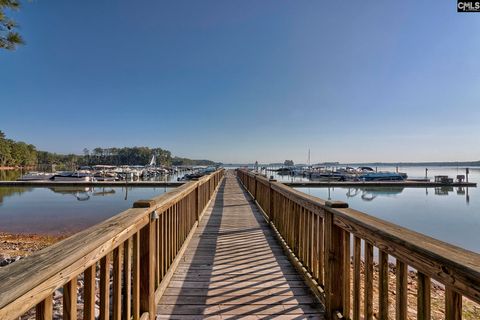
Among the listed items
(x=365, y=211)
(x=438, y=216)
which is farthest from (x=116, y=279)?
(x=438, y=216)

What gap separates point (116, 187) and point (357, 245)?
934 inches

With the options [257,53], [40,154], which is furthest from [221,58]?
[40,154]

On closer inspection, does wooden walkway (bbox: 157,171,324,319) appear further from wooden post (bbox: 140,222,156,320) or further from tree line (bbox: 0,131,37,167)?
tree line (bbox: 0,131,37,167)

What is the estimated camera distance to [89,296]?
1272mm

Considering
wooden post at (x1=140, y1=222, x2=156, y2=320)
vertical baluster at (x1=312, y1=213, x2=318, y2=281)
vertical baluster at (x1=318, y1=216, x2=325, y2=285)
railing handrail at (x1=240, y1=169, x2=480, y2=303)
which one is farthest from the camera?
vertical baluster at (x1=312, y1=213, x2=318, y2=281)

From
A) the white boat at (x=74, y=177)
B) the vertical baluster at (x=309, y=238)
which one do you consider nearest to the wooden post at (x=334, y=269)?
the vertical baluster at (x=309, y=238)

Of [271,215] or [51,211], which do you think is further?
[51,211]

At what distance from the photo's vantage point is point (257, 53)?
48.8 feet

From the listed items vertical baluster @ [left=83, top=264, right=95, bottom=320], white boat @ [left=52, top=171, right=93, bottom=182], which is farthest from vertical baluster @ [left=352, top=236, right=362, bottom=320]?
white boat @ [left=52, top=171, right=93, bottom=182]

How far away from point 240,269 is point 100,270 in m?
2.21

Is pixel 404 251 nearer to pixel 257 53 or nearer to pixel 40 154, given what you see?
pixel 257 53

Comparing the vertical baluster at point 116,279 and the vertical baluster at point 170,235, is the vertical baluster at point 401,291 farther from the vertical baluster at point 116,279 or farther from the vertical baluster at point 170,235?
the vertical baluster at point 170,235

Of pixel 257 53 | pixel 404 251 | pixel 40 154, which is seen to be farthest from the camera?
pixel 40 154

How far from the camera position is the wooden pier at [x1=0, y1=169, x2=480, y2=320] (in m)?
1.00
